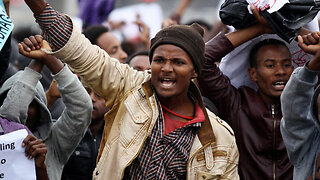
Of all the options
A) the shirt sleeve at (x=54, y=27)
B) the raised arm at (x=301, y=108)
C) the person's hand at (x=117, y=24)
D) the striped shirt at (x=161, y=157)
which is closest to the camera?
the shirt sleeve at (x=54, y=27)

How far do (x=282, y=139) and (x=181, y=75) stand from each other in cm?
106

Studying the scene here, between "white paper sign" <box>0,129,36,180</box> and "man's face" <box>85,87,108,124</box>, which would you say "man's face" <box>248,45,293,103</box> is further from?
"white paper sign" <box>0,129,36,180</box>

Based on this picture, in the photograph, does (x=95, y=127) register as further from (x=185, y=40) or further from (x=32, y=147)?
(x=185, y=40)

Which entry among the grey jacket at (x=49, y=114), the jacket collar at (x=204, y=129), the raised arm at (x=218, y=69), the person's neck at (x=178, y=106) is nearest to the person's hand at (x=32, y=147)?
the grey jacket at (x=49, y=114)

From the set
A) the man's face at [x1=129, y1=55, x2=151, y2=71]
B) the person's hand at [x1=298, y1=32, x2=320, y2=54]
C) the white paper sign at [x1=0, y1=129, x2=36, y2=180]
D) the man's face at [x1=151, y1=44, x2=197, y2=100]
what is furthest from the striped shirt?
the man's face at [x1=129, y1=55, x2=151, y2=71]

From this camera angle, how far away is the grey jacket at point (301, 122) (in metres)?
4.51

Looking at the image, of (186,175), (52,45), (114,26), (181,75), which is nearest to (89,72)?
(52,45)

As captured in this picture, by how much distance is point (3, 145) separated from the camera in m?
4.31

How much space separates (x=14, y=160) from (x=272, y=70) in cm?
202

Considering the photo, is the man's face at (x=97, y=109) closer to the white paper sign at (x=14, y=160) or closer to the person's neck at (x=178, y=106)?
the person's neck at (x=178, y=106)

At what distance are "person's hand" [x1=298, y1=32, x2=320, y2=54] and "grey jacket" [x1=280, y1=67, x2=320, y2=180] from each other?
135 mm

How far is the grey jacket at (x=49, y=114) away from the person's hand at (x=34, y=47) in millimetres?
222

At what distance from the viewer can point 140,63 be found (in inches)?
256

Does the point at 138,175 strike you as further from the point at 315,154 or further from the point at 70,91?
the point at 315,154
